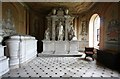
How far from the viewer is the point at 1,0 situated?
616cm

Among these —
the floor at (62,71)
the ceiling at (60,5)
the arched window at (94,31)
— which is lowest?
the floor at (62,71)

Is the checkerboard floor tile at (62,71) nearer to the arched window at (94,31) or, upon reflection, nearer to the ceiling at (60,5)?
the ceiling at (60,5)

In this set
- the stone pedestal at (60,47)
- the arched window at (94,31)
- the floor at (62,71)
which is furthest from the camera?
the arched window at (94,31)

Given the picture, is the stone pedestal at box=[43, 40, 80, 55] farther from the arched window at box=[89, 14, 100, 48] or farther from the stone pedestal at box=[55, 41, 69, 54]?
the arched window at box=[89, 14, 100, 48]

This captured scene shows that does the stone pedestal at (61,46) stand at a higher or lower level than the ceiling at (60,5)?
lower

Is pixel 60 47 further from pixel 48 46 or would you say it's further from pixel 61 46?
pixel 48 46

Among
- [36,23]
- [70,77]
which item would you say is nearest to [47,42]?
[36,23]

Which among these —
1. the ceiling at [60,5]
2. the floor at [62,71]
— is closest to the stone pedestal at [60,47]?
the ceiling at [60,5]

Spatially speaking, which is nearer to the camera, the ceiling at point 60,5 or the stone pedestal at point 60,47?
the ceiling at point 60,5

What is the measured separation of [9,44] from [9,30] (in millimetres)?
1101

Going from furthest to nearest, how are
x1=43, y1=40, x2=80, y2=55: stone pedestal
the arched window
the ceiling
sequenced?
the arched window < x1=43, y1=40, x2=80, y2=55: stone pedestal < the ceiling

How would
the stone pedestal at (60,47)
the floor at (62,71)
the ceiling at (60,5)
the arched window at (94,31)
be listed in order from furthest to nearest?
the arched window at (94,31) < the stone pedestal at (60,47) < the ceiling at (60,5) < the floor at (62,71)

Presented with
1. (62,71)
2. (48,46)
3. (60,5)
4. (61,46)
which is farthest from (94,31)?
(62,71)

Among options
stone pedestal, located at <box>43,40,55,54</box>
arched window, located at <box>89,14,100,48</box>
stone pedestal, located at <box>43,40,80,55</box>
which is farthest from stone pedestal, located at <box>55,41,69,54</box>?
arched window, located at <box>89,14,100,48</box>
